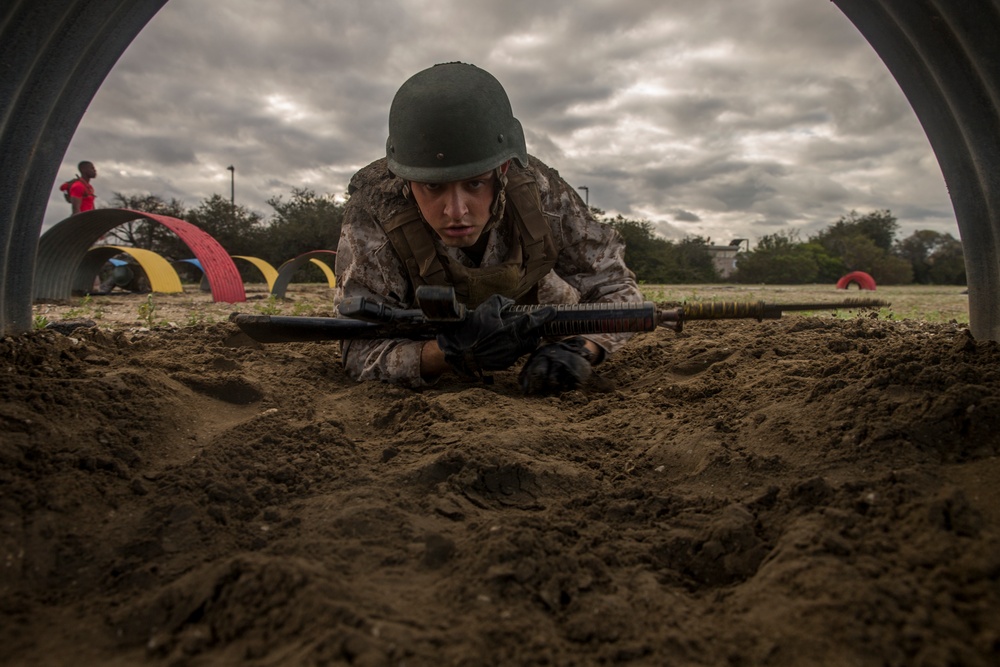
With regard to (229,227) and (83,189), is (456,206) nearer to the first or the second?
(83,189)

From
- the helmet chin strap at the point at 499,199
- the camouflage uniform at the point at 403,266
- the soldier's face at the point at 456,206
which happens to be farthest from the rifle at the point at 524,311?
the helmet chin strap at the point at 499,199

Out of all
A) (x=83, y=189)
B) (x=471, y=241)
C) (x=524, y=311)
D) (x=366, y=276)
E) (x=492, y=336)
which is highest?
(x=83, y=189)

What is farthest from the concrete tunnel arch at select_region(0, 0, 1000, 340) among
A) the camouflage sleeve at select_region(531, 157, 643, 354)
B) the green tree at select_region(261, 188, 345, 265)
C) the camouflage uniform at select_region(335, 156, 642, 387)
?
the green tree at select_region(261, 188, 345, 265)

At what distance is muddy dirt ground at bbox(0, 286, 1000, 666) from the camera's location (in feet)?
3.30

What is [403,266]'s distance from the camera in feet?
10.8

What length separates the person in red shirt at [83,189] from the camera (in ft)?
34.0

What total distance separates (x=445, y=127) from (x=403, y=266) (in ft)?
2.71

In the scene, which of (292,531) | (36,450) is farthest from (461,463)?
(36,450)

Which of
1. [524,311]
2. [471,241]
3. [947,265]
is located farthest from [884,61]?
[947,265]

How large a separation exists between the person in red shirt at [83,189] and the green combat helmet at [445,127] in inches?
393

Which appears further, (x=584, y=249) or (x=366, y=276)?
(x=584, y=249)

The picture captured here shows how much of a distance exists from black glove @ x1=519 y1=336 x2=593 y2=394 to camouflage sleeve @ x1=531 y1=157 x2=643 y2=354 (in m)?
0.54

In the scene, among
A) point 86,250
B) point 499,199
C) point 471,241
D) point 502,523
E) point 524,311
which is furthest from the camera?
point 86,250

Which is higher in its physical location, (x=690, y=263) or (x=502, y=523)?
(x=690, y=263)
